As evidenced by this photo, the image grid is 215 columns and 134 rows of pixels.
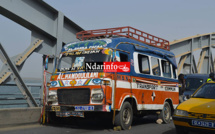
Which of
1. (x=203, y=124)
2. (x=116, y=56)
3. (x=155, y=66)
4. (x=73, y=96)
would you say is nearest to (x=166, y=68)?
(x=155, y=66)

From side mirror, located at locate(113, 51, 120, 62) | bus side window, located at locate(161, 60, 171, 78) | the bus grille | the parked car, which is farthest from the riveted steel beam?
the parked car

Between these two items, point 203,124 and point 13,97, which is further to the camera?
point 13,97

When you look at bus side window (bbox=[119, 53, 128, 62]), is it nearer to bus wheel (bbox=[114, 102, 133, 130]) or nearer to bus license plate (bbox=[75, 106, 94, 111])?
bus wheel (bbox=[114, 102, 133, 130])

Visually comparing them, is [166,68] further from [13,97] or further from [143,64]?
[13,97]

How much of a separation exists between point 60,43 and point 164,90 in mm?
4480

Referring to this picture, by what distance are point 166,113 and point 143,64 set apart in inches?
97.2

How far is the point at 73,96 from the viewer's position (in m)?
7.94

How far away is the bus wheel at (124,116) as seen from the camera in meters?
7.79

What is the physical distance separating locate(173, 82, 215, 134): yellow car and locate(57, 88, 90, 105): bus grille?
7.98 feet

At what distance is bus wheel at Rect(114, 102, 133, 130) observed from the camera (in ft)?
25.5

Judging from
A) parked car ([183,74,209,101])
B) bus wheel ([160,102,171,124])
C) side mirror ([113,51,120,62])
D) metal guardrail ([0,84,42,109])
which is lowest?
bus wheel ([160,102,171,124])

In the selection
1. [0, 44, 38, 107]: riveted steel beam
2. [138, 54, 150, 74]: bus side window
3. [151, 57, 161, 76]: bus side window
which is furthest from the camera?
[151, 57, 161, 76]: bus side window

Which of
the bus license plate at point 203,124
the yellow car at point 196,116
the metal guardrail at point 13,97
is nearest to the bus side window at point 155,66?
the yellow car at point 196,116

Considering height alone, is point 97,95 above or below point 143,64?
below
